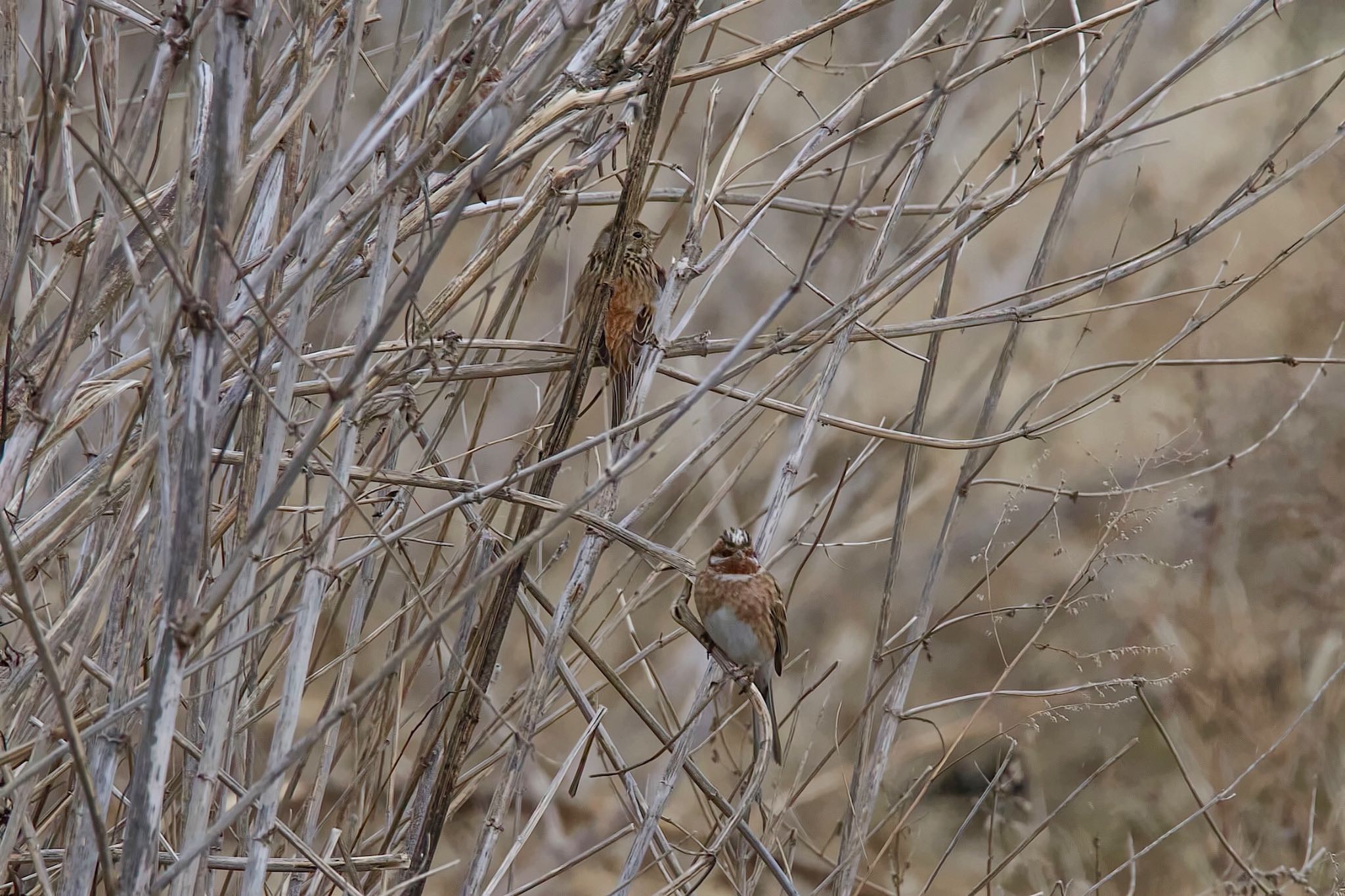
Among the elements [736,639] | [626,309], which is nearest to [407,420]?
[626,309]

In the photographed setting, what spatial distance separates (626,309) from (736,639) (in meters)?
0.83

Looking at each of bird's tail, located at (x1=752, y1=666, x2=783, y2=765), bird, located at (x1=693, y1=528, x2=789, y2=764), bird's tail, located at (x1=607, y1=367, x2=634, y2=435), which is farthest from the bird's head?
bird's tail, located at (x1=607, y1=367, x2=634, y2=435)

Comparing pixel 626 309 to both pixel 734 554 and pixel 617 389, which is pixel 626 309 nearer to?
pixel 617 389

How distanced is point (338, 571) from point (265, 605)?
2.63ft

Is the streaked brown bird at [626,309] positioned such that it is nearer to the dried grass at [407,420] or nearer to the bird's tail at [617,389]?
the bird's tail at [617,389]

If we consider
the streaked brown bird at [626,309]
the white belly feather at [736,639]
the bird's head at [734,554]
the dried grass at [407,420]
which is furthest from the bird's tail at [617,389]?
the white belly feather at [736,639]

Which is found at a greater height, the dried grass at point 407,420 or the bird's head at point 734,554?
the dried grass at point 407,420

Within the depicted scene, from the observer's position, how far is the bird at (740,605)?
2.71 metres

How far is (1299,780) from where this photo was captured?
5.27m

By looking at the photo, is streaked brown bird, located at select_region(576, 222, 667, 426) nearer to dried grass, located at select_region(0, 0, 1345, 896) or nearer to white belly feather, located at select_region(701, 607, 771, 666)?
dried grass, located at select_region(0, 0, 1345, 896)

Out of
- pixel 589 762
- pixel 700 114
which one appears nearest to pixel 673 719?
pixel 589 762

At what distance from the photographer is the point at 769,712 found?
228 cm

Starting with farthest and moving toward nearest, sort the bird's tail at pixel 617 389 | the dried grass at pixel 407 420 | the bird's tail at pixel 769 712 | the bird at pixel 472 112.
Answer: the bird's tail at pixel 617 389, the bird's tail at pixel 769 712, the bird at pixel 472 112, the dried grass at pixel 407 420

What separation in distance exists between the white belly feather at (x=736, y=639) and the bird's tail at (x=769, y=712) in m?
0.05
